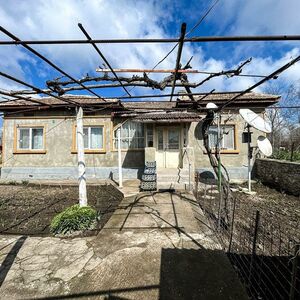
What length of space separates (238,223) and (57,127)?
34.2 ft

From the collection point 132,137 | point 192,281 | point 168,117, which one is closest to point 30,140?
point 132,137

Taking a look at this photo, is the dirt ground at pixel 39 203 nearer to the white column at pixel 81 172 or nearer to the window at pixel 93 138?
the white column at pixel 81 172

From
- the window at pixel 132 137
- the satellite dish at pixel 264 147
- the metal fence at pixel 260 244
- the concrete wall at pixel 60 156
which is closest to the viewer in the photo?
the metal fence at pixel 260 244

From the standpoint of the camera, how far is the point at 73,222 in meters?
4.75

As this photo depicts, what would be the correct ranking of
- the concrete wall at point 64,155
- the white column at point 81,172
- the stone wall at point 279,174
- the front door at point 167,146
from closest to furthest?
1. the white column at point 81,172
2. the stone wall at point 279,174
3. the front door at point 167,146
4. the concrete wall at point 64,155

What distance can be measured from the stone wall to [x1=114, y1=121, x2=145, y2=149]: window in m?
6.26

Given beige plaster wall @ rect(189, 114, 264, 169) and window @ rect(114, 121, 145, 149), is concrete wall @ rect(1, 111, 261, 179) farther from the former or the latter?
window @ rect(114, 121, 145, 149)

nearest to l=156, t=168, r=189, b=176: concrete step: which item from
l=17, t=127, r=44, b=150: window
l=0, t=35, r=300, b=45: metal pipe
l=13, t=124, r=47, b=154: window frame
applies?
l=13, t=124, r=47, b=154: window frame

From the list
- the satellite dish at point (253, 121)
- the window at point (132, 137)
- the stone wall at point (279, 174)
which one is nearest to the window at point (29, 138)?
the window at point (132, 137)

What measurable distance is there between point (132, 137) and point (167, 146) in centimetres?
217

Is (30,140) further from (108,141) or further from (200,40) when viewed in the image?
(200,40)

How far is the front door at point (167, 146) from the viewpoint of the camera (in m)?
11.0

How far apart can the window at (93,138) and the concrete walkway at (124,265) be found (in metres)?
7.37

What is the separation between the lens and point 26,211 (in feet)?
21.2
